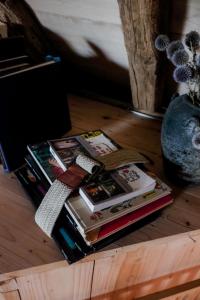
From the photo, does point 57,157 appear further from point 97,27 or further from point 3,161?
point 97,27

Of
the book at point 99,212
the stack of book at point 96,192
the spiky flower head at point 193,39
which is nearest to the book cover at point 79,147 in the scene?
the stack of book at point 96,192

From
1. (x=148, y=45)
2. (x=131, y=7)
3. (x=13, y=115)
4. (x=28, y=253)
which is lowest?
(x=28, y=253)

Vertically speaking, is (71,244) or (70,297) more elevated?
(71,244)

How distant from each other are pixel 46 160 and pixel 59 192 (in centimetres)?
14

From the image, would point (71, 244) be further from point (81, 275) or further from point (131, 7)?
point (131, 7)

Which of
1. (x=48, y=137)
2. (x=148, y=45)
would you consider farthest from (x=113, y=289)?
(x=148, y=45)

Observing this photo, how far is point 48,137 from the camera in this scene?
1.00 meters

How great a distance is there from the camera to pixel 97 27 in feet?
3.58

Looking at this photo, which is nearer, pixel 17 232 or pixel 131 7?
pixel 17 232

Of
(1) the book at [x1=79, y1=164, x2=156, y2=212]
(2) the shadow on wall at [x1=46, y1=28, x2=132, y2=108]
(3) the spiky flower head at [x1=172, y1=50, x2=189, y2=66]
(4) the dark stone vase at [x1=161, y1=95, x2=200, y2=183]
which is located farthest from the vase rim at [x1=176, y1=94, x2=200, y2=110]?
(2) the shadow on wall at [x1=46, y1=28, x2=132, y2=108]

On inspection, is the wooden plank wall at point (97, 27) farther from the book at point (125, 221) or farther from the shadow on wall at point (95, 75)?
the book at point (125, 221)

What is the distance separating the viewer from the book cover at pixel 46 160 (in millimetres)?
786

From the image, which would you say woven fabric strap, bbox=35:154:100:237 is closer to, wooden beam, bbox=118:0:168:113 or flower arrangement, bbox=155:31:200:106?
flower arrangement, bbox=155:31:200:106

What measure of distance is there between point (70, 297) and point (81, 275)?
13 cm
